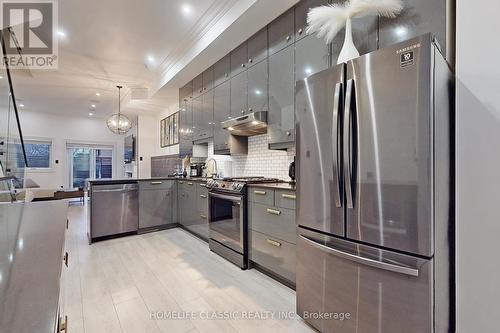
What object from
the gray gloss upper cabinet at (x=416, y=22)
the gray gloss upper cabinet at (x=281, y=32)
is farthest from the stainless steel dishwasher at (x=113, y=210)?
the gray gloss upper cabinet at (x=416, y=22)

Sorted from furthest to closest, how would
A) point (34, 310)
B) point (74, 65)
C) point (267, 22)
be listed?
point (74, 65) < point (267, 22) < point (34, 310)

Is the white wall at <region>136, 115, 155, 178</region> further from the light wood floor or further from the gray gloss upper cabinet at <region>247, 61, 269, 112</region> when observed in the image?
the gray gloss upper cabinet at <region>247, 61, 269, 112</region>

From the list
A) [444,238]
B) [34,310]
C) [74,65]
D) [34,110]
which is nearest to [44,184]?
[34,110]

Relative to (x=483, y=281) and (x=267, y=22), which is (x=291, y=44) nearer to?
(x=267, y=22)

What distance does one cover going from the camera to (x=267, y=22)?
2.59 meters

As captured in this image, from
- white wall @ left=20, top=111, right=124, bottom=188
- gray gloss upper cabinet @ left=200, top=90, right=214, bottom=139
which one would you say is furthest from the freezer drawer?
white wall @ left=20, top=111, right=124, bottom=188

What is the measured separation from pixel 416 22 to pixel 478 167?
3.21ft

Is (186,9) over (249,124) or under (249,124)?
over

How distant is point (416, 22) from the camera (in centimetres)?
150

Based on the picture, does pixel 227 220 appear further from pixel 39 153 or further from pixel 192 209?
pixel 39 153

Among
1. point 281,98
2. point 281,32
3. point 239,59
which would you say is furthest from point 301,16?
point 239,59

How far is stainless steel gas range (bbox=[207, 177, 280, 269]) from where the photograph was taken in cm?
257

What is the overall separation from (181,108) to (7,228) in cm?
400

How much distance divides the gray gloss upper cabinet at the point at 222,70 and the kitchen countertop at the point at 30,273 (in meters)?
2.79
